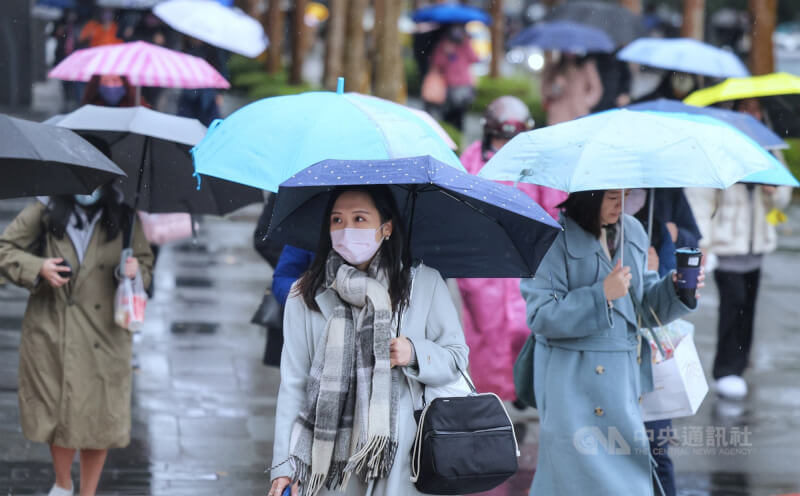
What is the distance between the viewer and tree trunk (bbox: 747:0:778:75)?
56.1 ft

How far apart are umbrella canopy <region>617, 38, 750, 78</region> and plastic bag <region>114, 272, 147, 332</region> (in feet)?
18.6

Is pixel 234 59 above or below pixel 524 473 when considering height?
above

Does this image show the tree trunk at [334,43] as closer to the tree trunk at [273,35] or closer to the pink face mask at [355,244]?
the tree trunk at [273,35]

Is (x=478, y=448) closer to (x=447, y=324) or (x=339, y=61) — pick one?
(x=447, y=324)

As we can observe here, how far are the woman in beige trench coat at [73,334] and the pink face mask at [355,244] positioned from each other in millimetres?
2232

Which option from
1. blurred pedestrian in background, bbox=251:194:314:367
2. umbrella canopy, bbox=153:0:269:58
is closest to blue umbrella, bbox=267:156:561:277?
blurred pedestrian in background, bbox=251:194:314:367

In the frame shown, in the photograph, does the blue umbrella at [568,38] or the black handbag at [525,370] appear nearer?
the black handbag at [525,370]

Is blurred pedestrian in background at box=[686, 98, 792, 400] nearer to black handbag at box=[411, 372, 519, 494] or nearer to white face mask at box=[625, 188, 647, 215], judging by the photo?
white face mask at box=[625, 188, 647, 215]

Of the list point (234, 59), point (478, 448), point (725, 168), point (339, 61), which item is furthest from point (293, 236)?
point (234, 59)

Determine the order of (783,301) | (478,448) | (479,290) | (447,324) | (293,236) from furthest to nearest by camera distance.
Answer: (783,301) < (479,290) < (293,236) < (447,324) < (478,448)

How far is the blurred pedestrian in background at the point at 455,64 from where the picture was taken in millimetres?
19078

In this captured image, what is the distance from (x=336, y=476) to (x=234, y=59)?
28.2 m

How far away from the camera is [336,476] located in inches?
163

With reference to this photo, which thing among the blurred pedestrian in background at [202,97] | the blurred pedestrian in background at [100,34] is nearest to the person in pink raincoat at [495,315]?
the blurred pedestrian in background at [202,97]
